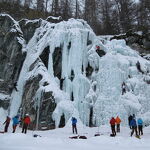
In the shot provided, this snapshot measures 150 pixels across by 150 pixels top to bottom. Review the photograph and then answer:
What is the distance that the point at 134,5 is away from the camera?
1511 inches

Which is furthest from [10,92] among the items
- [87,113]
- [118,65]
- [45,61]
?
[118,65]

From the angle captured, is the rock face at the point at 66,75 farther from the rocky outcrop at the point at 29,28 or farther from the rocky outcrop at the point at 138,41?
the rocky outcrop at the point at 138,41

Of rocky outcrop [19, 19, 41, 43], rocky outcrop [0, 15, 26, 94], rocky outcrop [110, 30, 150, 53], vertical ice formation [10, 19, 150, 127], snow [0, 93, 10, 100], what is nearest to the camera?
vertical ice formation [10, 19, 150, 127]

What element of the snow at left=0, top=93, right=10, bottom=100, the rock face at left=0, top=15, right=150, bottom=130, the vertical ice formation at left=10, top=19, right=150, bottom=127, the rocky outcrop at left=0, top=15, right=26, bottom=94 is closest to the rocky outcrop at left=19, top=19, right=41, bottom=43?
the rock face at left=0, top=15, right=150, bottom=130

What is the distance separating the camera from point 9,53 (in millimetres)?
28062

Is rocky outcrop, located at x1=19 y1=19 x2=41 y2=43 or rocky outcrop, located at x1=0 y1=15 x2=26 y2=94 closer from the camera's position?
rocky outcrop, located at x1=0 y1=15 x2=26 y2=94

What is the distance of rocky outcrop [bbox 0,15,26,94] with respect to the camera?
26906mm

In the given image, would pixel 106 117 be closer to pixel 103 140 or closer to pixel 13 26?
pixel 103 140

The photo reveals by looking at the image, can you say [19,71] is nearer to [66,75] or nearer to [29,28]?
[29,28]

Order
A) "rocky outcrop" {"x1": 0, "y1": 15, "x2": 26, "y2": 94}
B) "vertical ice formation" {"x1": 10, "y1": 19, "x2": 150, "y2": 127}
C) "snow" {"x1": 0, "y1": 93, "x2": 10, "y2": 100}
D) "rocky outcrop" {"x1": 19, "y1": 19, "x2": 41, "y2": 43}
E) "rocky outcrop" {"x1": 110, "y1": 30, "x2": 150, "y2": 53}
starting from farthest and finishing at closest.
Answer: "rocky outcrop" {"x1": 110, "y1": 30, "x2": 150, "y2": 53}, "rocky outcrop" {"x1": 19, "y1": 19, "x2": 41, "y2": 43}, "rocky outcrop" {"x1": 0, "y1": 15, "x2": 26, "y2": 94}, "snow" {"x1": 0, "y1": 93, "x2": 10, "y2": 100}, "vertical ice formation" {"x1": 10, "y1": 19, "x2": 150, "y2": 127}

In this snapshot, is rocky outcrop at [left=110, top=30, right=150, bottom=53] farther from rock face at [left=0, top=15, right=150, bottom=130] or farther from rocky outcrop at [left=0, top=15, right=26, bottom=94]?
rocky outcrop at [left=0, top=15, right=26, bottom=94]

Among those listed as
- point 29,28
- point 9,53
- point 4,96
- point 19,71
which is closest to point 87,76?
point 19,71

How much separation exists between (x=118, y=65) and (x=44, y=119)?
25.9 ft

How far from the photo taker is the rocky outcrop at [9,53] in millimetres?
26906
